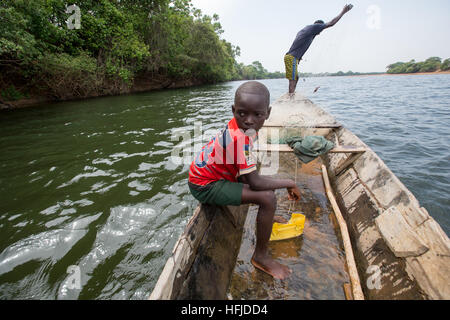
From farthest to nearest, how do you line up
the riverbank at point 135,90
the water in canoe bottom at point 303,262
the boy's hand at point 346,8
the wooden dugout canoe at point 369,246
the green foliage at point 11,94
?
the riverbank at point 135,90 → the green foliage at point 11,94 → the boy's hand at point 346,8 → the water in canoe bottom at point 303,262 → the wooden dugout canoe at point 369,246

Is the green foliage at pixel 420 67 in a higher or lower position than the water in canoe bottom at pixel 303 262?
higher

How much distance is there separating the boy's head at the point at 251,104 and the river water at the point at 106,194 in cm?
166

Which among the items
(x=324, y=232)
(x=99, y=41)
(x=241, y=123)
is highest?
(x=99, y=41)

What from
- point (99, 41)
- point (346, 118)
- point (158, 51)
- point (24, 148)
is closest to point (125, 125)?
point (24, 148)

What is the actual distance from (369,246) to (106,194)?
3284 millimetres

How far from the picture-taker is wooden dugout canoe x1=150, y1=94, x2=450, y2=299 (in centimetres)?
127

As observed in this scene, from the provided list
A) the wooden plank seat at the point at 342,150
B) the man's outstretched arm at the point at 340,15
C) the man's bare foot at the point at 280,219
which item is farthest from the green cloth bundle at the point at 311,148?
the man's outstretched arm at the point at 340,15

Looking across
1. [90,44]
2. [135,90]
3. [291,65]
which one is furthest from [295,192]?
[135,90]

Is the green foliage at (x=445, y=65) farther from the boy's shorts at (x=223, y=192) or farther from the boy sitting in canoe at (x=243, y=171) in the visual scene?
the boy's shorts at (x=223, y=192)

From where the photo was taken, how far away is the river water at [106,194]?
1894 mm

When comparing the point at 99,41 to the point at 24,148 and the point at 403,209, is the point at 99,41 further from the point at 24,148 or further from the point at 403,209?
the point at 403,209

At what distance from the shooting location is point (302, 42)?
518 centimetres
